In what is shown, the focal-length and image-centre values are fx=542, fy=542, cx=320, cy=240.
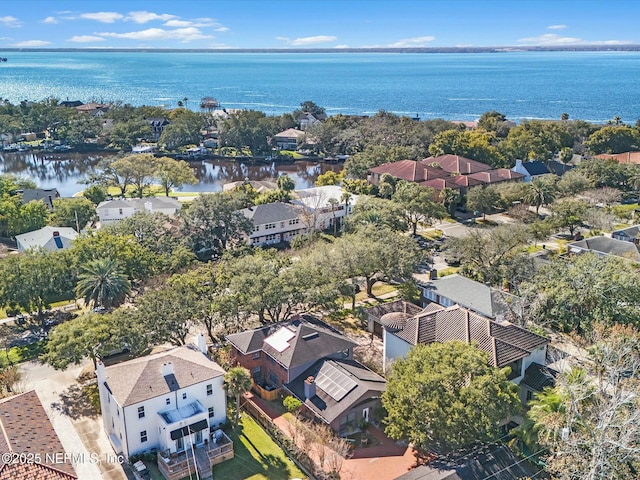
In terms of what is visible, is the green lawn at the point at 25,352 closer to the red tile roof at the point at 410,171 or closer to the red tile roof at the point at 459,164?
the red tile roof at the point at 410,171

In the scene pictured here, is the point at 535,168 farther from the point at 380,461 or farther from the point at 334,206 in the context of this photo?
the point at 380,461

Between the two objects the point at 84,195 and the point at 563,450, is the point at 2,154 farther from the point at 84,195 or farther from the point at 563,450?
the point at 563,450

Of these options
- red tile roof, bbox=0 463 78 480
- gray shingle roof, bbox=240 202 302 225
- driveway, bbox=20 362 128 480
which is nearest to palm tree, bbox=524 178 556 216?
gray shingle roof, bbox=240 202 302 225

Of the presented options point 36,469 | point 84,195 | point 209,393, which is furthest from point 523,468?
point 84,195

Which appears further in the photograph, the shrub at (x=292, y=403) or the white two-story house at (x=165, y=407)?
the shrub at (x=292, y=403)

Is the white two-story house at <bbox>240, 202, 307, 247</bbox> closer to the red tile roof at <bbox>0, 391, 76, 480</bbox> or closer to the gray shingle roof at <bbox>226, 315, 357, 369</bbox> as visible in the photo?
the gray shingle roof at <bbox>226, 315, 357, 369</bbox>

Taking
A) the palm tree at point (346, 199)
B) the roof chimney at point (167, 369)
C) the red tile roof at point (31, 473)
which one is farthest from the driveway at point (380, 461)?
the palm tree at point (346, 199)
